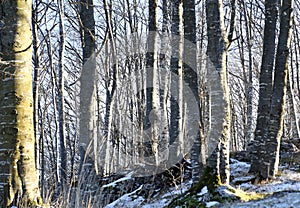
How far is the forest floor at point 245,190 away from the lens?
13.5 ft

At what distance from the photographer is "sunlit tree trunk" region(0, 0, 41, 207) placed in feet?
13.0

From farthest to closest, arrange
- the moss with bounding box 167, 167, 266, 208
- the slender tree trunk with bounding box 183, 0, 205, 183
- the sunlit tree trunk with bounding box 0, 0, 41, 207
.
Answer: the slender tree trunk with bounding box 183, 0, 205, 183, the moss with bounding box 167, 167, 266, 208, the sunlit tree trunk with bounding box 0, 0, 41, 207

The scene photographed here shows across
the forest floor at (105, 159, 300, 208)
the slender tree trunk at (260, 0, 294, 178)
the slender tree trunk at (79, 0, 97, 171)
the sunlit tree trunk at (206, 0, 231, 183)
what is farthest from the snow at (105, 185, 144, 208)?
the sunlit tree trunk at (206, 0, 231, 183)

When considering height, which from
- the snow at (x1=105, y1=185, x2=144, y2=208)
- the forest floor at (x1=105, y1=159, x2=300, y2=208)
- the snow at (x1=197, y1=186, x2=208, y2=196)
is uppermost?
the snow at (x1=197, y1=186, x2=208, y2=196)

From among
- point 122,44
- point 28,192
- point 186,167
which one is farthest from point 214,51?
point 122,44

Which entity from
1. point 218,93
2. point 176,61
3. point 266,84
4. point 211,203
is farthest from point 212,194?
point 176,61

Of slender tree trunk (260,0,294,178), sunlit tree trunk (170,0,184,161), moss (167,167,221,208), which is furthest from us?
sunlit tree trunk (170,0,184,161)

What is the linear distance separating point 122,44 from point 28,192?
51.5 ft

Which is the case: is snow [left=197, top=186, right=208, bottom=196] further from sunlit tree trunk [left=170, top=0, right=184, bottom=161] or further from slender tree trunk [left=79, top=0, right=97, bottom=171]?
sunlit tree trunk [left=170, top=0, right=184, bottom=161]

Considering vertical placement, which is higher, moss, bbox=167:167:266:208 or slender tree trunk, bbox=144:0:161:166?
slender tree trunk, bbox=144:0:161:166

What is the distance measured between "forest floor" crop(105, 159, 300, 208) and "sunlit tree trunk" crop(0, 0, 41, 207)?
2289mm

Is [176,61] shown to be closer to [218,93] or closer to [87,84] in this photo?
[87,84]

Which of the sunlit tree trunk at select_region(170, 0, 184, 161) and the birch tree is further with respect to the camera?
the sunlit tree trunk at select_region(170, 0, 184, 161)

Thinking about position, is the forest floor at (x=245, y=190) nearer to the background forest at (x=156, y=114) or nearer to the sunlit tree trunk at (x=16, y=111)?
the background forest at (x=156, y=114)
